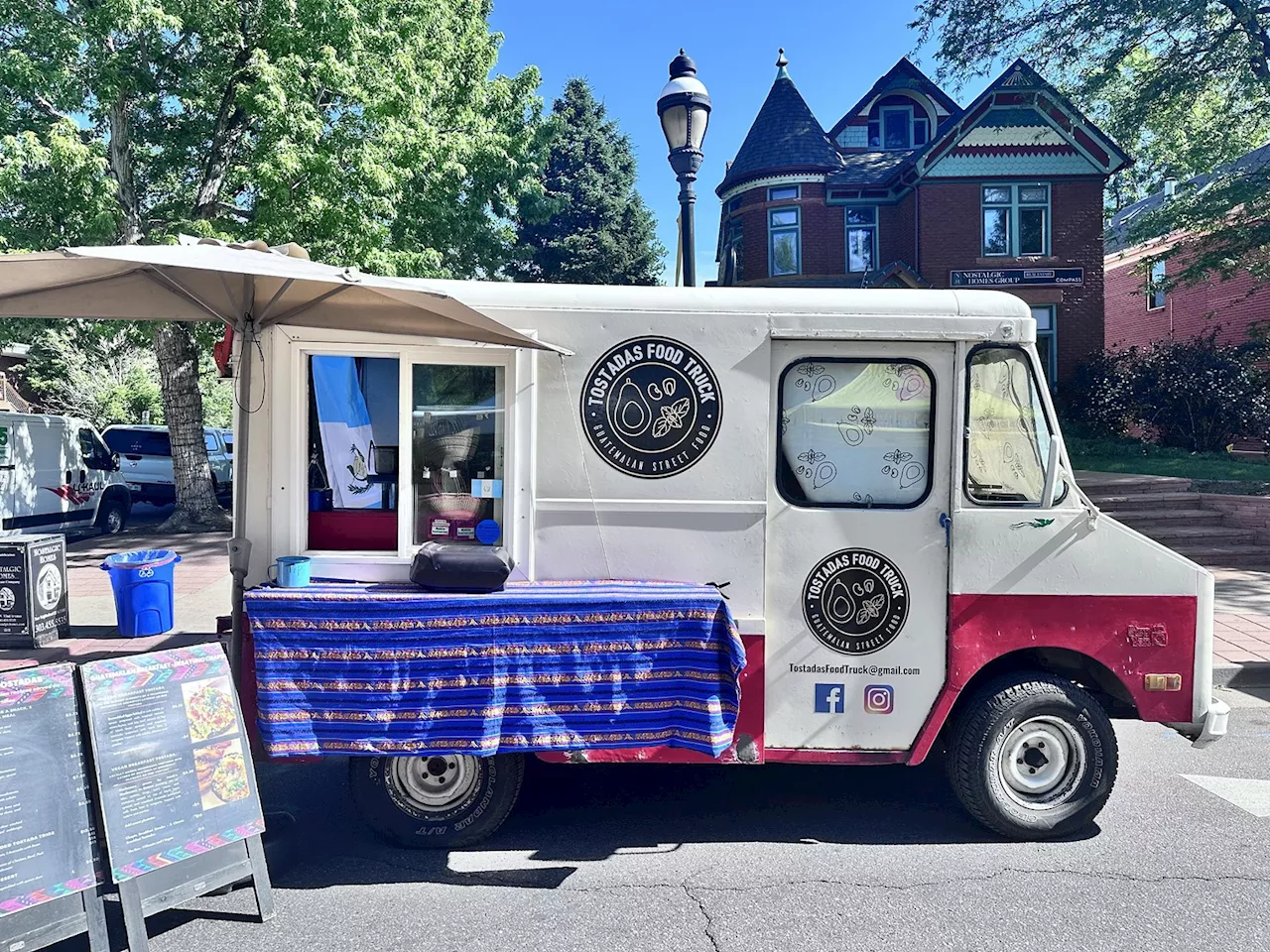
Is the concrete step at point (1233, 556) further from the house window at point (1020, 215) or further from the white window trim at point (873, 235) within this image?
the white window trim at point (873, 235)

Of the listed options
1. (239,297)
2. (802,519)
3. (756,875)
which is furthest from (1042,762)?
(239,297)

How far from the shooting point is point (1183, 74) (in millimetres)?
14578

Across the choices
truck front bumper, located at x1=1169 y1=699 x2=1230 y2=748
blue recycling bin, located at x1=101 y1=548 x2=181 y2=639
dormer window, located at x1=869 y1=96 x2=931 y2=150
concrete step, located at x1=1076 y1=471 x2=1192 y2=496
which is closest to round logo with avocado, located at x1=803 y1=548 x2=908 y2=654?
truck front bumper, located at x1=1169 y1=699 x2=1230 y2=748

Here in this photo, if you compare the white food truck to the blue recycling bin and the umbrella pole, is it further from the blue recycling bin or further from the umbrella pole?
the blue recycling bin

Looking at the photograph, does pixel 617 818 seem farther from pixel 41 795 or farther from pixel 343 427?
pixel 41 795

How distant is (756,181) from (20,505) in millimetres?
19324

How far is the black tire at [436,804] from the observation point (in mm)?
3982

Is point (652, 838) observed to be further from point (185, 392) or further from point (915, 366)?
point (185, 392)

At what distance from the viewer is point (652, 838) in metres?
4.20

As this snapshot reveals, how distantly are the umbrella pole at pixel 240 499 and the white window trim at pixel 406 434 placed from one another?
14 cm

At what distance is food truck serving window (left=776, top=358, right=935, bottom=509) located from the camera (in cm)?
409

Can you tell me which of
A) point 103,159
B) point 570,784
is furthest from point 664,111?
point 103,159

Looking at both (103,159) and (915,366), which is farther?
(103,159)

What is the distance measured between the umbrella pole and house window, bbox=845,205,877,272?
2222cm
